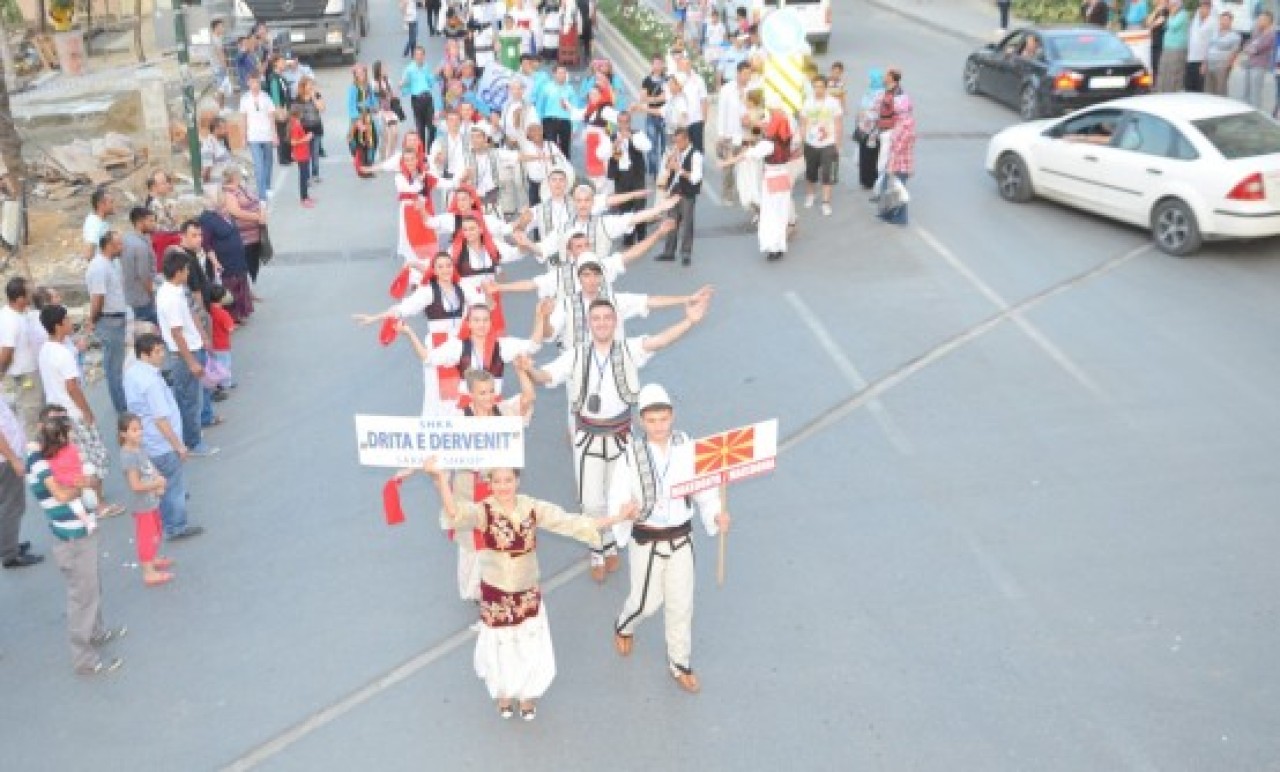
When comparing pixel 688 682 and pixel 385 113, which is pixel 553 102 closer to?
pixel 385 113

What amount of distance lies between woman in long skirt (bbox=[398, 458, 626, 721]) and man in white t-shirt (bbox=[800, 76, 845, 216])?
9558 mm

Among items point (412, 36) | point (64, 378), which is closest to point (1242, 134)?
point (64, 378)

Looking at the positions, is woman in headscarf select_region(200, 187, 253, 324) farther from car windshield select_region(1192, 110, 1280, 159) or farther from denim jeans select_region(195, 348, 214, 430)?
car windshield select_region(1192, 110, 1280, 159)

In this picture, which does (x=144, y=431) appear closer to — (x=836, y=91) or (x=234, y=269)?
(x=234, y=269)

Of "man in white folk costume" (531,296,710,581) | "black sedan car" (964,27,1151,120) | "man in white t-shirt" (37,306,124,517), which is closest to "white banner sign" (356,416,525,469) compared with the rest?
"man in white folk costume" (531,296,710,581)

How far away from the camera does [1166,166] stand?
13.6 meters

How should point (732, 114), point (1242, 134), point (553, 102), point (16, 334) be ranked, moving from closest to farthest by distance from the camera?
point (16, 334)
point (1242, 134)
point (732, 114)
point (553, 102)

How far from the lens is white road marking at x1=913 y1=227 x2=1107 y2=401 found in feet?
35.6

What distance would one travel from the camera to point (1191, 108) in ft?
45.9

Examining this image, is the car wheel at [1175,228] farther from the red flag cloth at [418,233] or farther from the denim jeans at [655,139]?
the red flag cloth at [418,233]

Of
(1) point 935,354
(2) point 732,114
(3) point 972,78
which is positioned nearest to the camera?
(1) point 935,354

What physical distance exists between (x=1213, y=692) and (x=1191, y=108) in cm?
888

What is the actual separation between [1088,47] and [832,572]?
13397 mm

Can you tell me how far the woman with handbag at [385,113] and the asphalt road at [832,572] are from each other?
18.2 feet
